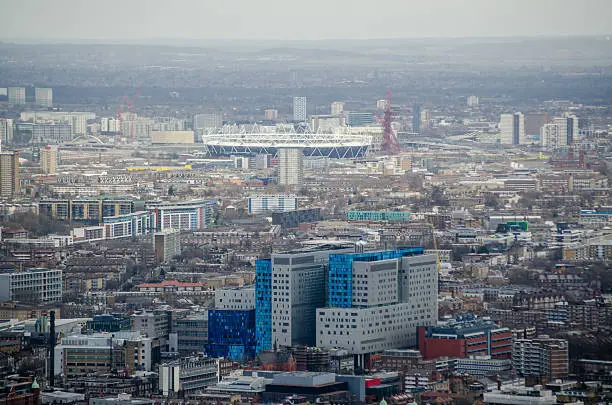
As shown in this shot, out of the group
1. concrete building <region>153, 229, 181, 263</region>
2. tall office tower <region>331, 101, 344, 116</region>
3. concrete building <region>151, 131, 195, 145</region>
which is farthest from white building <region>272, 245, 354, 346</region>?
tall office tower <region>331, 101, 344, 116</region>

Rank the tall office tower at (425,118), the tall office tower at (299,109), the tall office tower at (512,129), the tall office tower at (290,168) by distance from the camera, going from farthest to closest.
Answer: the tall office tower at (299,109) < the tall office tower at (425,118) < the tall office tower at (512,129) < the tall office tower at (290,168)

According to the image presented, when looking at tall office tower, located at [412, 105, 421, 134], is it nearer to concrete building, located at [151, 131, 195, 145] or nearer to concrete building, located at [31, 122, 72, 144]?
concrete building, located at [151, 131, 195, 145]

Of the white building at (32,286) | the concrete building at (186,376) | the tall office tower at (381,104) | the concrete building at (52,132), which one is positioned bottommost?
the concrete building at (186,376)

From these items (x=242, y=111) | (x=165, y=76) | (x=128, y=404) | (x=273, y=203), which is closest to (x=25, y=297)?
(x=128, y=404)

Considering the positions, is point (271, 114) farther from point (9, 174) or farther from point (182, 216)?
point (182, 216)

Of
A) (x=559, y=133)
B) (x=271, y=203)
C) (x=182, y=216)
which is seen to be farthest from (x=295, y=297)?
(x=559, y=133)

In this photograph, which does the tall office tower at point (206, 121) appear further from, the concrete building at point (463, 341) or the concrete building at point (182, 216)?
the concrete building at point (463, 341)

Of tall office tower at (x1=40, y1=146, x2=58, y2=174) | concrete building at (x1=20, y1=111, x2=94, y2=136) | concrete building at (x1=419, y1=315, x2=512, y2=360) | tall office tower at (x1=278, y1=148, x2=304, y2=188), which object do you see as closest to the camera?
concrete building at (x1=419, y1=315, x2=512, y2=360)

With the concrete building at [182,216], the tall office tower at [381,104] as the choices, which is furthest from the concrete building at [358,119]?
the concrete building at [182,216]
